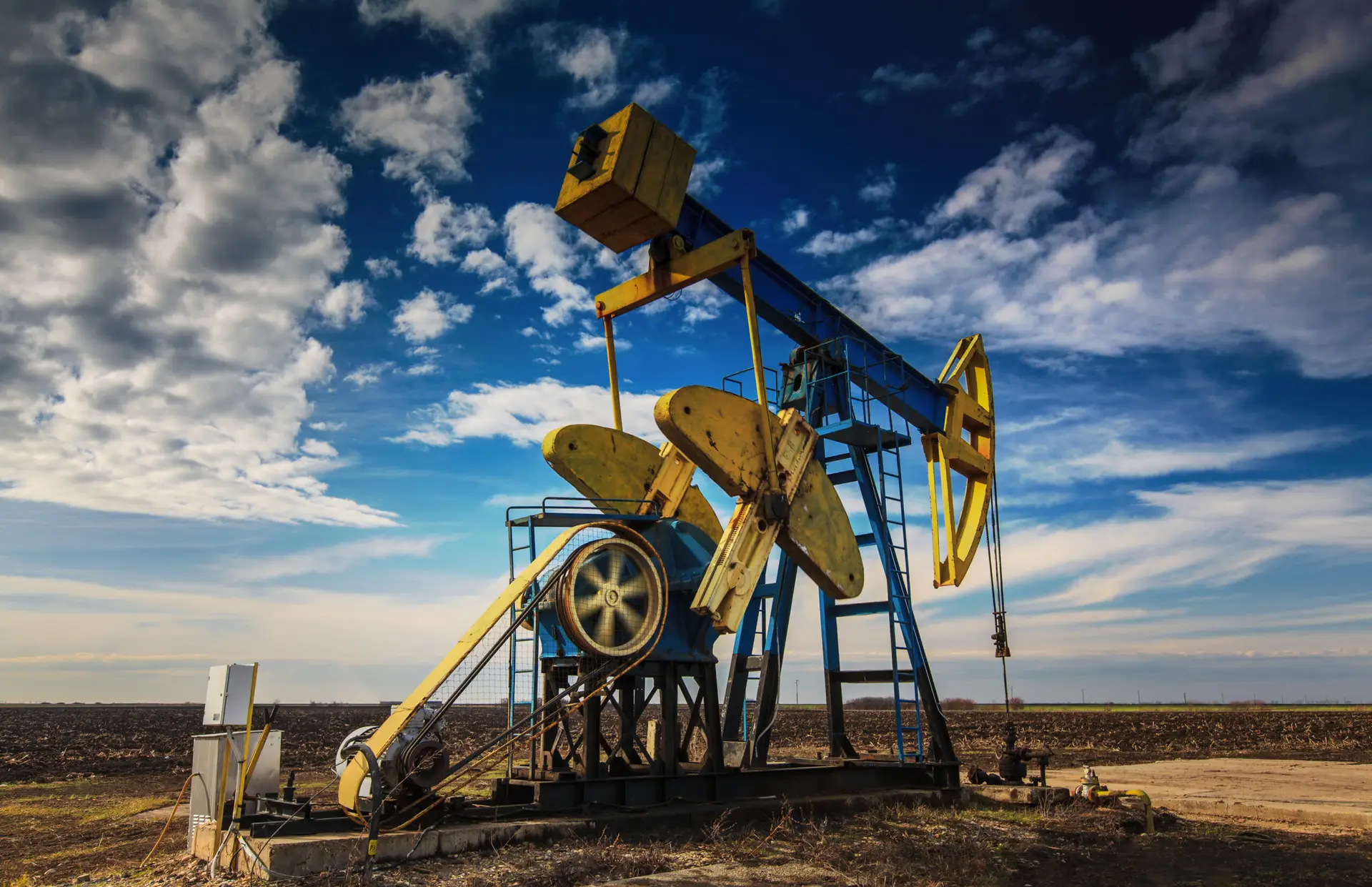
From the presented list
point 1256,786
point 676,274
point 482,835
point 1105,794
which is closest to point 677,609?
point 482,835

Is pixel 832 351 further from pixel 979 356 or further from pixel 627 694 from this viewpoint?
pixel 627 694

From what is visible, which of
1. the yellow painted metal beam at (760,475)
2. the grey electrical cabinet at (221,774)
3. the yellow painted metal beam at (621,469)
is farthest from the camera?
the yellow painted metal beam at (621,469)

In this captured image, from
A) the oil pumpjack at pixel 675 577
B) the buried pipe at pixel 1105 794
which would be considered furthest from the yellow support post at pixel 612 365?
the buried pipe at pixel 1105 794

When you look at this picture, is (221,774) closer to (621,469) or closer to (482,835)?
(482,835)

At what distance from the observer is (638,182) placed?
9.63m

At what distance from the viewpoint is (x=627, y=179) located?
9.52 metres

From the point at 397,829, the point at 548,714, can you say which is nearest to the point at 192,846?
the point at 397,829

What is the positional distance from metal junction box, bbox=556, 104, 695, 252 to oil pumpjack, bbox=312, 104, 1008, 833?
0.07 ft

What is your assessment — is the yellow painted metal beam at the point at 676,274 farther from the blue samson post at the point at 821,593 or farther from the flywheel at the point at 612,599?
the flywheel at the point at 612,599

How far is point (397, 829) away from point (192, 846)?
2088 mm

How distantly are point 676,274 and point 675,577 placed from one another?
3.52 meters

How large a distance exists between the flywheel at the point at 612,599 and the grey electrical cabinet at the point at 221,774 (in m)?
2.85

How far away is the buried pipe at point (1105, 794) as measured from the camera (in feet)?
34.5

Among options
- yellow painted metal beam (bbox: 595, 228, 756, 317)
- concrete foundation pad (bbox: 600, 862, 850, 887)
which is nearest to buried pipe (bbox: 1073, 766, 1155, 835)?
concrete foundation pad (bbox: 600, 862, 850, 887)
